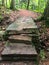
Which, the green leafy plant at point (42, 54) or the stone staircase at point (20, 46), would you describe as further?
the green leafy plant at point (42, 54)

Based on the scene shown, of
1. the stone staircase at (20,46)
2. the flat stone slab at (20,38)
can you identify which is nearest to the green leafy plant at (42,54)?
the stone staircase at (20,46)

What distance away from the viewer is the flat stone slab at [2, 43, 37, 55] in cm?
526

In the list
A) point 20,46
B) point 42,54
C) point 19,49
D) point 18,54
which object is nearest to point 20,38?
point 20,46

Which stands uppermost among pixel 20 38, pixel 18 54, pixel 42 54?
pixel 20 38

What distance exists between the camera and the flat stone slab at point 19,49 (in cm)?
526

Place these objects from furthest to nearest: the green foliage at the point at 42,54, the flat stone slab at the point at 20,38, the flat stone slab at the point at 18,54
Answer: the green foliage at the point at 42,54 < the flat stone slab at the point at 20,38 < the flat stone slab at the point at 18,54

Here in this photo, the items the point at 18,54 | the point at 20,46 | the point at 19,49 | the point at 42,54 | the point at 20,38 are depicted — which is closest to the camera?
the point at 18,54

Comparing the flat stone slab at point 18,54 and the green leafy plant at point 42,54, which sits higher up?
the flat stone slab at point 18,54

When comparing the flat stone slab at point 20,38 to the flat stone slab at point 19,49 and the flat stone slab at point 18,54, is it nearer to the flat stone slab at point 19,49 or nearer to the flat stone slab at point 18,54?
the flat stone slab at point 19,49

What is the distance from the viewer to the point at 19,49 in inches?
216

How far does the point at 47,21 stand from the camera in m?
9.59

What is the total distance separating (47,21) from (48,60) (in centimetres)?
361

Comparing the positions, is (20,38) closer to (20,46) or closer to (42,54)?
(20,46)

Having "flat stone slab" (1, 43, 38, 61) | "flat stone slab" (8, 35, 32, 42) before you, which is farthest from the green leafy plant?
"flat stone slab" (1, 43, 38, 61)
